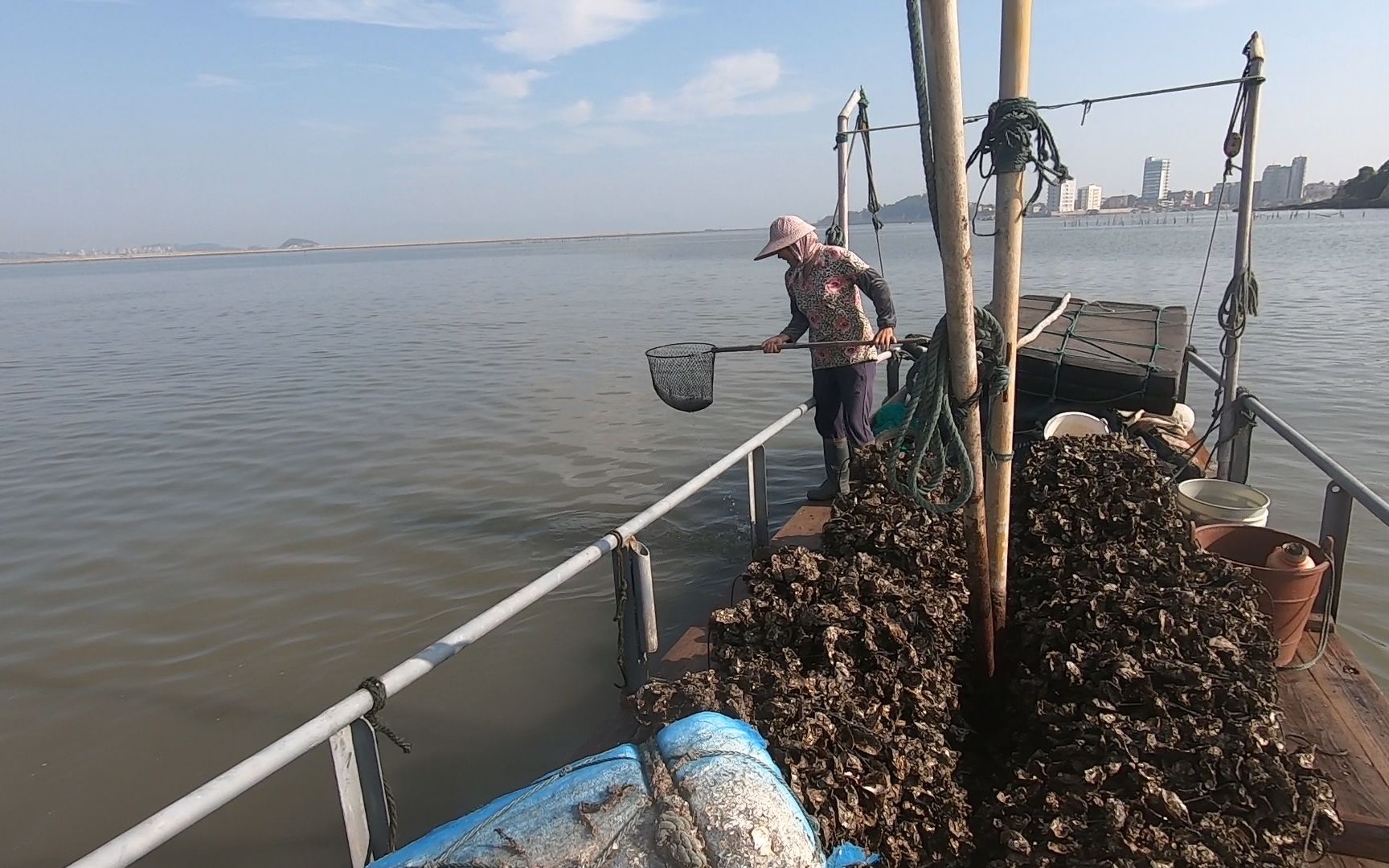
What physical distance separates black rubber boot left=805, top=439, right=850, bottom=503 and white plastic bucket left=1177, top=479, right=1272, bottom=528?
188cm

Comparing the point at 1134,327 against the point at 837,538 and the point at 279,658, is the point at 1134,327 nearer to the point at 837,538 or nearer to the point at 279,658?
the point at 837,538

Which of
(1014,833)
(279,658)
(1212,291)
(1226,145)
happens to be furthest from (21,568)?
(1212,291)

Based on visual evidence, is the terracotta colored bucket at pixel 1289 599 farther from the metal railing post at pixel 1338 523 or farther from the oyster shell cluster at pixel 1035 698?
the metal railing post at pixel 1338 523

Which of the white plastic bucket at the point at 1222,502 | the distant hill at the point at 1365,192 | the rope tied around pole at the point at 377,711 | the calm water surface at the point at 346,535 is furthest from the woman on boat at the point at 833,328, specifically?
the distant hill at the point at 1365,192

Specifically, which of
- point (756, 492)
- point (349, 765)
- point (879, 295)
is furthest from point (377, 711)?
point (879, 295)

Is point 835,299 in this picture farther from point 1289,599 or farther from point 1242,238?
point 1289,599

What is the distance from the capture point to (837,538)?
3898mm

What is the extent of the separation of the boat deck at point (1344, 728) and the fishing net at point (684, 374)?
2.09 m

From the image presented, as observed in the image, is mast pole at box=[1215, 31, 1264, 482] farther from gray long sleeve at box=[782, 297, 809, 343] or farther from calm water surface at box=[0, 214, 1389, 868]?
gray long sleeve at box=[782, 297, 809, 343]

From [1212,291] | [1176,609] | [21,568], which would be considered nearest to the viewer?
[1176,609]

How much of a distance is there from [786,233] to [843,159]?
256 cm

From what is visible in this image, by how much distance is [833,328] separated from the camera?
5211mm

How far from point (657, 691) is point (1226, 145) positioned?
207 inches

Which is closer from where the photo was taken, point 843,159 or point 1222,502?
point 1222,502
